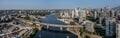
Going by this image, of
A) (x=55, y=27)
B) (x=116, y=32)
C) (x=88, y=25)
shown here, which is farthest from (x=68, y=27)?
(x=116, y=32)

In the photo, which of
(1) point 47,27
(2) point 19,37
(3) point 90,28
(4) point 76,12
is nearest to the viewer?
(2) point 19,37

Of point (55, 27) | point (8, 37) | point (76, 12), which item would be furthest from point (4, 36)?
point (76, 12)

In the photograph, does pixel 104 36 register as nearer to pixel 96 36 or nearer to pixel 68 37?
pixel 96 36

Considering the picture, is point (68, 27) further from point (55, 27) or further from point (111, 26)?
point (111, 26)

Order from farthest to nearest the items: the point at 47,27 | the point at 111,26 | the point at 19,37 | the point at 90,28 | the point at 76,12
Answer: the point at 76,12
the point at 47,27
the point at 90,28
the point at 111,26
the point at 19,37

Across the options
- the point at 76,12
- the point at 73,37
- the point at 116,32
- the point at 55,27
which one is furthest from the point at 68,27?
the point at 76,12

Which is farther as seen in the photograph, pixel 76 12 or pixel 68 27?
pixel 76 12

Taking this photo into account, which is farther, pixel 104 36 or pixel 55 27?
pixel 55 27

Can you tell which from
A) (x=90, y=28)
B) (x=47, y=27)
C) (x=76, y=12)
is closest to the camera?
(x=90, y=28)
